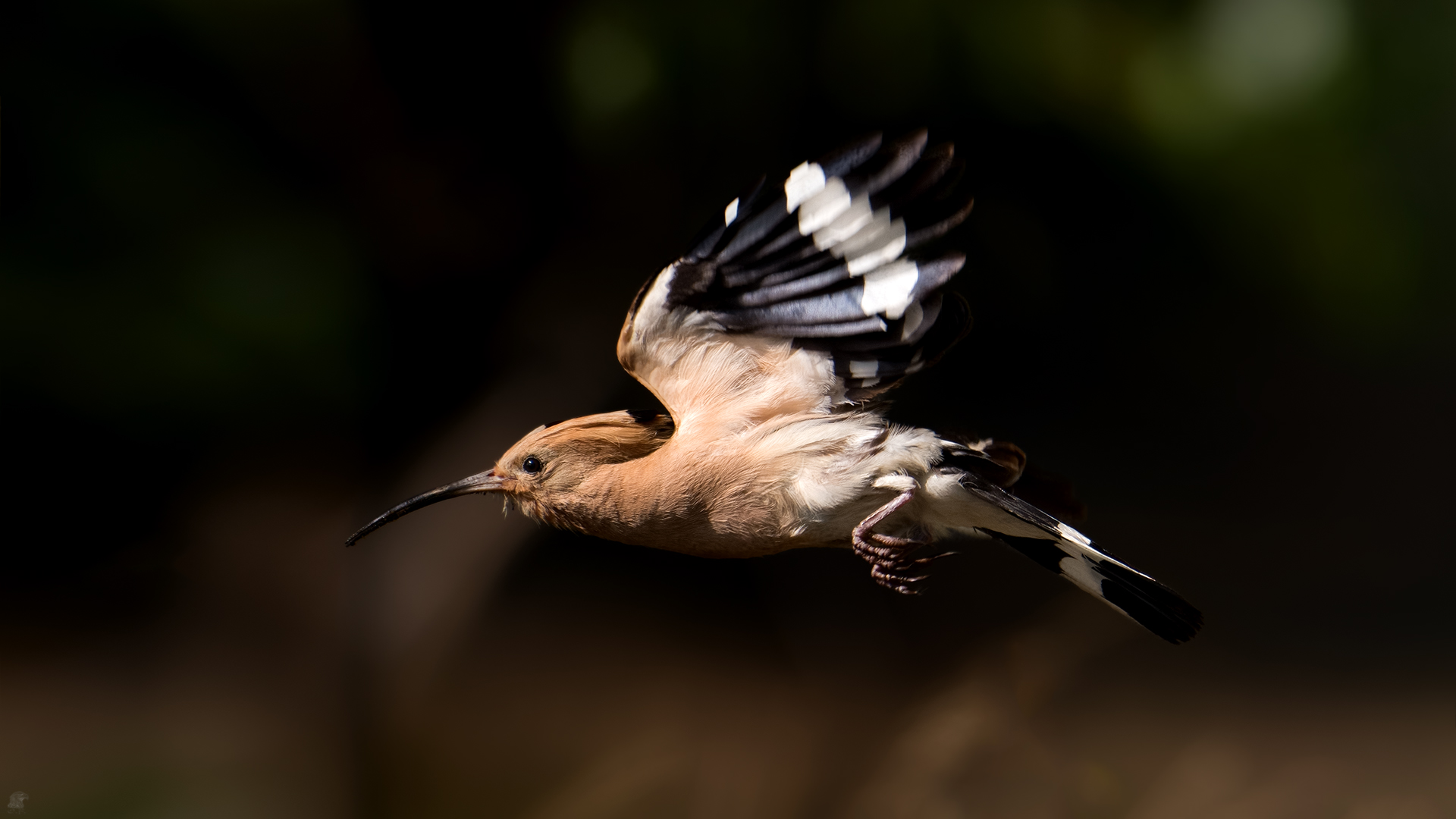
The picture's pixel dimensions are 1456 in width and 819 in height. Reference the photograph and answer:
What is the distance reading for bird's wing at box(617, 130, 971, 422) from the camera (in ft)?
2.40

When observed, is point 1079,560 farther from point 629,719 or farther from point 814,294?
point 629,719

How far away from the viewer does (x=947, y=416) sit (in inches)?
65.1

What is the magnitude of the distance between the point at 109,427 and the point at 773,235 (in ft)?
4.85

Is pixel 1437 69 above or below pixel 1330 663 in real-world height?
above

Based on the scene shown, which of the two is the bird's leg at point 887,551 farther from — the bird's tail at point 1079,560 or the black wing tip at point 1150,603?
the black wing tip at point 1150,603

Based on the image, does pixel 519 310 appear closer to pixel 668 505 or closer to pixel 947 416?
pixel 947 416

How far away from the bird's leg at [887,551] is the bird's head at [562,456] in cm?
22

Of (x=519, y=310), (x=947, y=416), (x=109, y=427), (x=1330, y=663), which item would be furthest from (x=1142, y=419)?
(x=109, y=427)

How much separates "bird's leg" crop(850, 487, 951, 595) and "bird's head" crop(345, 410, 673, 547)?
8.5 inches

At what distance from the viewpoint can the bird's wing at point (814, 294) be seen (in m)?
0.73

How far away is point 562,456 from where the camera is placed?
0.78 meters

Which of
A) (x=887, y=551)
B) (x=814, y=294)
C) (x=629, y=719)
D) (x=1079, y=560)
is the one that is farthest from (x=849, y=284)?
(x=629, y=719)

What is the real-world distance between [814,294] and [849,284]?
0.03 meters

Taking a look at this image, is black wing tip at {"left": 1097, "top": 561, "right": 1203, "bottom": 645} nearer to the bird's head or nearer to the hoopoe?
the hoopoe
